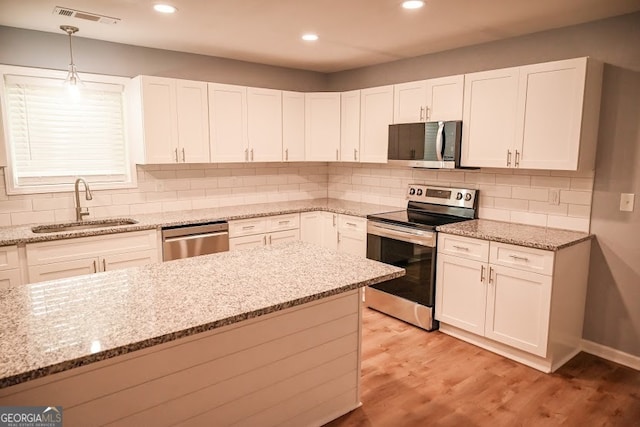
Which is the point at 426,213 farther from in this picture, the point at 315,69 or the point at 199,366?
the point at 199,366

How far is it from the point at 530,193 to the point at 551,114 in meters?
0.69

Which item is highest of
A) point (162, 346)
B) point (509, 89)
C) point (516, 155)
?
point (509, 89)

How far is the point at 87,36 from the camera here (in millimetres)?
3357

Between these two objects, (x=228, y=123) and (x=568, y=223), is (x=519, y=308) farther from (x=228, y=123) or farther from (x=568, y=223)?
(x=228, y=123)

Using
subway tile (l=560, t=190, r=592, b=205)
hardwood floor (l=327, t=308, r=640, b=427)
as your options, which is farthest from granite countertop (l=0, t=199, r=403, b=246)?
subway tile (l=560, t=190, r=592, b=205)

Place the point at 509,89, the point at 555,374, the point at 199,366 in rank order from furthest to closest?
the point at 509,89 < the point at 555,374 < the point at 199,366

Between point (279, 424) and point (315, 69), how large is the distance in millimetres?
3844

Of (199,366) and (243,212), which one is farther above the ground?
(243,212)

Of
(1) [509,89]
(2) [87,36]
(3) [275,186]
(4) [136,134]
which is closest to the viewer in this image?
(1) [509,89]

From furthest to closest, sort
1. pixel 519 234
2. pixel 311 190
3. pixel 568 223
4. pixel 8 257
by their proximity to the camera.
Answer: 1. pixel 311 190
2. pixel 568 223
3. pixel 519 234
4. pixel 8 257

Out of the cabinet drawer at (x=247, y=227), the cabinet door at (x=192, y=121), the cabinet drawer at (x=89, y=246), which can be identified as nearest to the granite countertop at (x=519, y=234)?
the cabinet drawer at (x=247, y=227)

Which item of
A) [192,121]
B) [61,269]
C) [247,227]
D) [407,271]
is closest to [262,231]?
[247,227]

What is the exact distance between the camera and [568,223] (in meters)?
3.12

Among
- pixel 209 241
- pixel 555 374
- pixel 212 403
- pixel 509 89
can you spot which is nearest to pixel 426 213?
pixel 509 89
